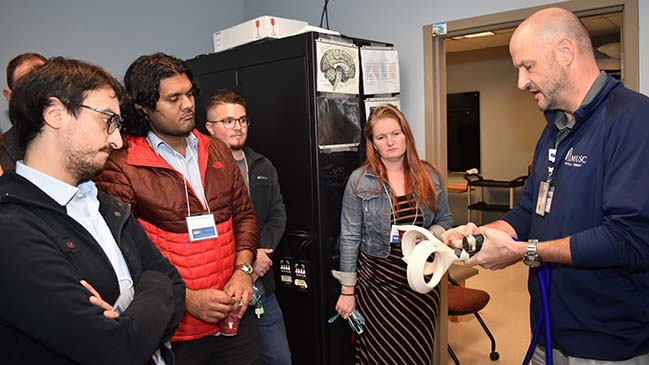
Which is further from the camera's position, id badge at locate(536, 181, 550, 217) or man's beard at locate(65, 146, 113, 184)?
id badge at locate(536, 181, 550, 217)

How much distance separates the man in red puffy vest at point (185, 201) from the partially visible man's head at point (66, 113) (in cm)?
46

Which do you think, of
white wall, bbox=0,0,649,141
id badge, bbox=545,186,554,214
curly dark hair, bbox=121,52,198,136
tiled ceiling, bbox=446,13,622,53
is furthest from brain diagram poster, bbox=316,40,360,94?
tiled ceiling, bbox=446,13,622,53

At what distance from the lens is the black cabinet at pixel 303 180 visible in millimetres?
2545

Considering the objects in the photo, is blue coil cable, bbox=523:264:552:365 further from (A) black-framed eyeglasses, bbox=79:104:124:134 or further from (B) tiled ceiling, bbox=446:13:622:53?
(B) tiled ceiling, bbox=446:13:622:53

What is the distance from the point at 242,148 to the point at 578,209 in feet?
5.16

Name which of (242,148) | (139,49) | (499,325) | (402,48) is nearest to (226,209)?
(242,148)

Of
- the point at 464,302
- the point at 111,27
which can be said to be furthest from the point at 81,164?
the point at 464,302

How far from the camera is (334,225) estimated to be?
2.62m

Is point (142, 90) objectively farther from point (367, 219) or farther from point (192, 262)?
point (367, 219)

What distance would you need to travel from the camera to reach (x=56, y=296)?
1010 mm

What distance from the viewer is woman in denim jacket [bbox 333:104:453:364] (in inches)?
91.2

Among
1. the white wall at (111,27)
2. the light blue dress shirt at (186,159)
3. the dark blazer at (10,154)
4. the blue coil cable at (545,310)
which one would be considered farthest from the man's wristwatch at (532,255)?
the white wall at (111,27)

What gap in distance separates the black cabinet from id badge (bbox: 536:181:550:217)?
1.16m

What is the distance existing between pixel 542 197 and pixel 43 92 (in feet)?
5.13
